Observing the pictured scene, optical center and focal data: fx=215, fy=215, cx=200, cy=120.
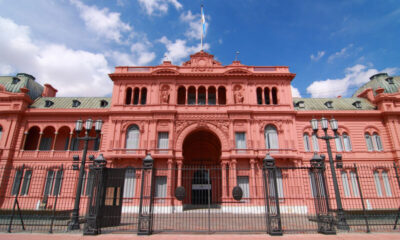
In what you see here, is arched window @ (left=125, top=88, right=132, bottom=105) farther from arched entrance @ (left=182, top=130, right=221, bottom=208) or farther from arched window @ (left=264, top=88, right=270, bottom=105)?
arched window @ (left=264, top=88, right=270, bottom=105)

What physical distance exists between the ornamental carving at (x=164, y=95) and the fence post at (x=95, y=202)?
14588mm

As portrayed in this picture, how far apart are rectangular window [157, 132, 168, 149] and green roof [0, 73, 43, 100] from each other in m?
19.4

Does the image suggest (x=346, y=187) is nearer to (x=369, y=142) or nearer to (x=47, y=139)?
(x=369, y=142)

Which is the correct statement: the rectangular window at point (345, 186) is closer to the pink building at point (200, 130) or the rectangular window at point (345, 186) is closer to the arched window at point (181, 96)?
the pink building at point (200, 130)

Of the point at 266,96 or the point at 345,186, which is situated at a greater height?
the point at 266,96

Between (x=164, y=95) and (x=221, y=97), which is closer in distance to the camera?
(x=164, y=95)

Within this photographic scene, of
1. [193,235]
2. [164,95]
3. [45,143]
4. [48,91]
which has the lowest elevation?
[193,235]

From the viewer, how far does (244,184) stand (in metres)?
22.7

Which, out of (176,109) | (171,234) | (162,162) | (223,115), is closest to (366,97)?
(223,115)

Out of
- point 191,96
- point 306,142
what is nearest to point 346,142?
point 306,142

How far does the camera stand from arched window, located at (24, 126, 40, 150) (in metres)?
26.2

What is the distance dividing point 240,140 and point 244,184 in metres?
4.74

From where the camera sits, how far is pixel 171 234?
10.2 m

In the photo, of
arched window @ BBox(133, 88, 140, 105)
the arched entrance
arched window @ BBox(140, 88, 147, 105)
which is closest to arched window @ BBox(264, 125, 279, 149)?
the arched entrance
